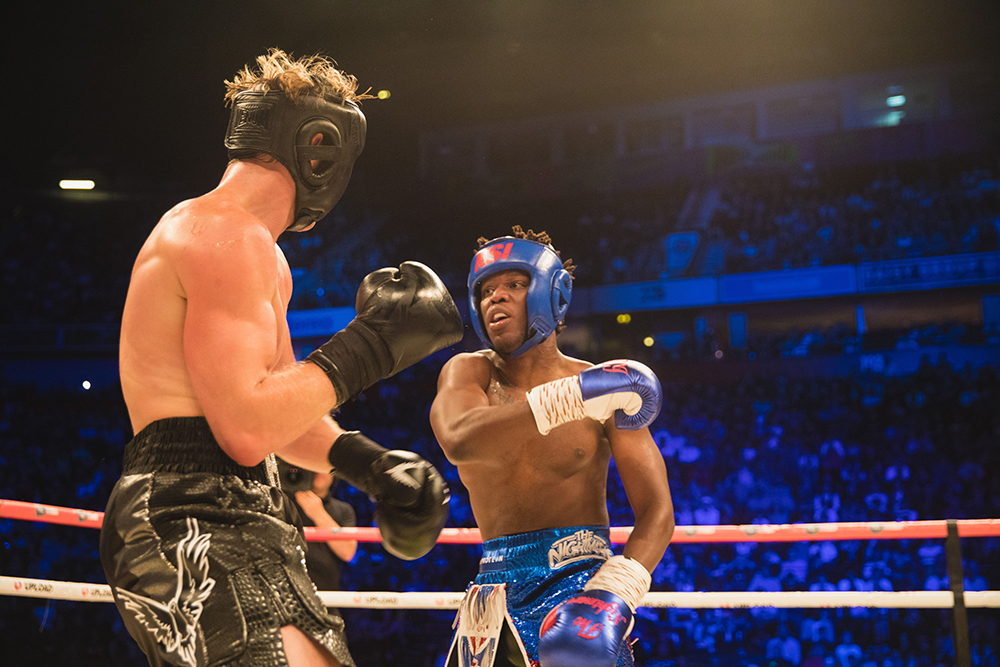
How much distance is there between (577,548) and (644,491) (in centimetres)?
24

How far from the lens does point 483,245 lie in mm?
2520

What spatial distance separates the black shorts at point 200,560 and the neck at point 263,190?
368mm

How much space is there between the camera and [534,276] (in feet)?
7.55

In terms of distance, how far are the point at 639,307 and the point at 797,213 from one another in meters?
2.76

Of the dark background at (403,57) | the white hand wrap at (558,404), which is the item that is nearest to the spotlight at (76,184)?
the dark background at (403,57)

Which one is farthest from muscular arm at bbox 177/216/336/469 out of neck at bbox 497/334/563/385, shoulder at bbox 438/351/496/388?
neck at bbox 497/334/563/385

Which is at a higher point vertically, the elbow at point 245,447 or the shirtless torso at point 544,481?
the shirtless torso at point 544,481

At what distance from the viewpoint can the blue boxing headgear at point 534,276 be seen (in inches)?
90.4

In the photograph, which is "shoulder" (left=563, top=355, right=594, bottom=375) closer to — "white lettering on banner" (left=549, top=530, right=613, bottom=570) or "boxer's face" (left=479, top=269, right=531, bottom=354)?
"boxer's face" (left=479, top=269, right=531, bottom=354)

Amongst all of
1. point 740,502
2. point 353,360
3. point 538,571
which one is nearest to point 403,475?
point 353,360

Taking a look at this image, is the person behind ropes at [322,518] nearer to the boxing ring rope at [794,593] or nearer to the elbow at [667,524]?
the boxing ring rope at [794,593]

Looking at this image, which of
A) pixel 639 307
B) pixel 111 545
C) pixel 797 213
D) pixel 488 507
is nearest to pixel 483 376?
pixel 488 507

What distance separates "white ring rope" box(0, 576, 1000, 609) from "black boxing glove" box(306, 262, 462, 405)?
140cm

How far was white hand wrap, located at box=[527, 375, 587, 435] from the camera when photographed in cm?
191
